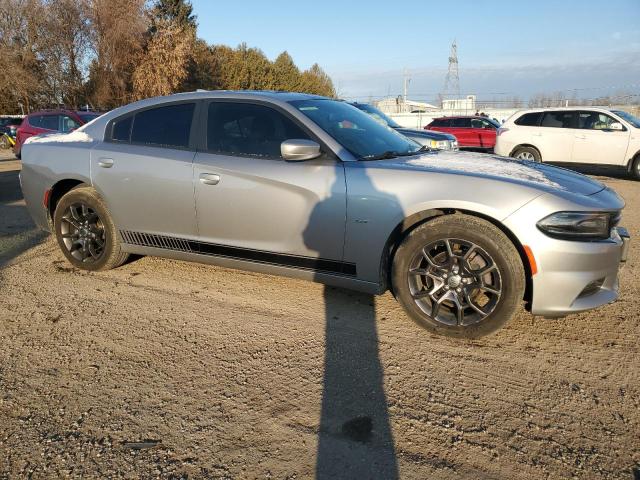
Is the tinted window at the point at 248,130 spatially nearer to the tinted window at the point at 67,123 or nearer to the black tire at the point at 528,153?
the black tire at the point at 528,153

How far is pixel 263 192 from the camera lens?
3.57 meters

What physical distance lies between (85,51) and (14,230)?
32026mm

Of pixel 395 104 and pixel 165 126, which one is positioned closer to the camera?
pixel 165 126

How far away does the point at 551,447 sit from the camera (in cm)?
216

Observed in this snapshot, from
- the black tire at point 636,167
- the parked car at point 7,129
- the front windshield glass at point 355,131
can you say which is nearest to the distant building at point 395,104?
the parked car at point 7,129

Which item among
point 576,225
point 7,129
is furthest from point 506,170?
point 7,129

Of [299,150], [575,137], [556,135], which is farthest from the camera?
→ [556,135]

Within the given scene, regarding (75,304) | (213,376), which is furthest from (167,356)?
(75,304)

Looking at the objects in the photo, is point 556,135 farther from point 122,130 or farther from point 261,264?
point 122,130

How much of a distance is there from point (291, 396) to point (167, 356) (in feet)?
3.05

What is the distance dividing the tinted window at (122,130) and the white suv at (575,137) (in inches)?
343

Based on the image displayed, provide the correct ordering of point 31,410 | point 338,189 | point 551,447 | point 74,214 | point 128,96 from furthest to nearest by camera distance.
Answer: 1. point 128,96
2. point 74,214
3. point 338,189
4. point 31,410
5. point 551,447

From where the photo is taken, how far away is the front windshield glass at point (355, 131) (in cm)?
363

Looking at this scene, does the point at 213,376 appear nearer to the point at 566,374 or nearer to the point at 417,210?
the point at 417,210
